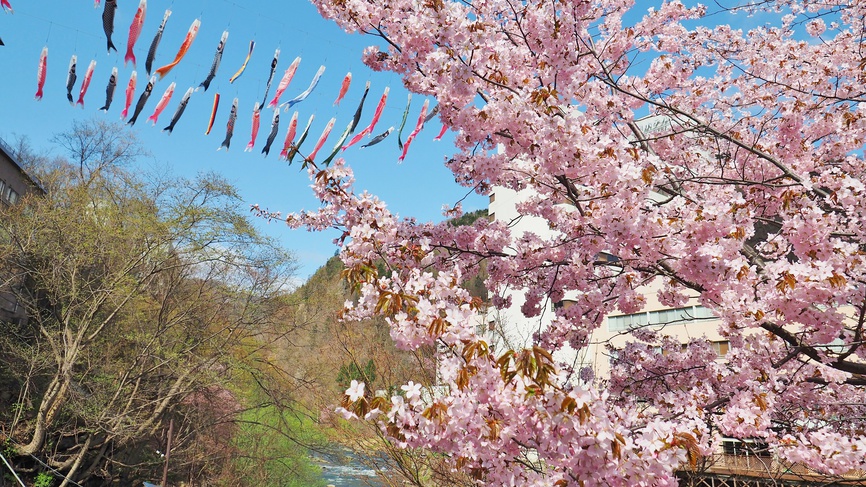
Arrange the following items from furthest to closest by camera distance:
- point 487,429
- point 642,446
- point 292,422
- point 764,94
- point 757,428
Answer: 1. point 292,422
2. point 764,94
3. point 757,428
4. point 487,429
5. point 642,446

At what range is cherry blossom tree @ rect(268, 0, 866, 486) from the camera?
6.62 feet

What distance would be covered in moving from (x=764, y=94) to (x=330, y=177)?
157 inches

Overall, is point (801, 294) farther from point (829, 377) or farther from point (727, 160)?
point (727, 160)

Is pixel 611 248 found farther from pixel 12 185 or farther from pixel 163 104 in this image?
pixel 12 185

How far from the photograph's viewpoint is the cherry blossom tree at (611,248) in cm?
202

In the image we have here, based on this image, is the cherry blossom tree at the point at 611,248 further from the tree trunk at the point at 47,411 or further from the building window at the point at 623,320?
the building window at the point at 623,320

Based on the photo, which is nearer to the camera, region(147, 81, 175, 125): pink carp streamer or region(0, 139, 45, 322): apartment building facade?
region(147, 81, 175, 125): pink carp streamer

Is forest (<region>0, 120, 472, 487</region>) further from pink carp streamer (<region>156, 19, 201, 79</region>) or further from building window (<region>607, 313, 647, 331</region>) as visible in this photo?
building window (<region>607, 313, 647, 331</region>)

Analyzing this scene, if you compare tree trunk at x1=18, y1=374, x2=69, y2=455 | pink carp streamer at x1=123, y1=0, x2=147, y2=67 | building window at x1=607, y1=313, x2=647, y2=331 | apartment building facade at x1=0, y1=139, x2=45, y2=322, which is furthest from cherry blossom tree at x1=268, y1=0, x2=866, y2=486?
apartment building facade at x1=0, y1=139, x2=45, y2=322

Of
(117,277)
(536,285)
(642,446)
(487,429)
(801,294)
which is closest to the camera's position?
(642,446)

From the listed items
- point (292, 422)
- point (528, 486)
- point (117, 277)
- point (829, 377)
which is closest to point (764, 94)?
point (829, 377)

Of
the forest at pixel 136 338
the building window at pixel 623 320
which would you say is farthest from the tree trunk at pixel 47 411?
the building window at pixel 623 320

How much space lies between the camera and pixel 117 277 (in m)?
12.1

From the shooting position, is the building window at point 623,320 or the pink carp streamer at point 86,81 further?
the building window at point 623,320
